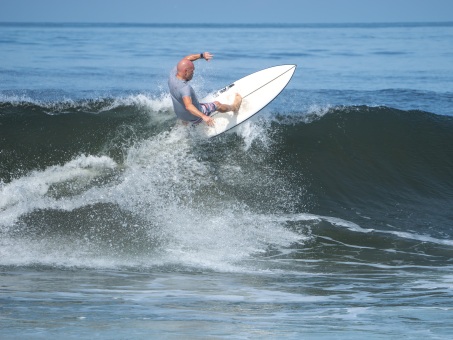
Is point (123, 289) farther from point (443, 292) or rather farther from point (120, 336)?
point (443, 292)

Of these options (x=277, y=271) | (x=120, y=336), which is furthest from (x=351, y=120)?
(x=120, y=336)

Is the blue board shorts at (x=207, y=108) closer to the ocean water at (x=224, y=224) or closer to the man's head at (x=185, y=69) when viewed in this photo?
the ocean water at (x=224, y=224)

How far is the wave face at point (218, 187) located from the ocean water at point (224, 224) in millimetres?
35

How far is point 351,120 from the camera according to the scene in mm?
13430

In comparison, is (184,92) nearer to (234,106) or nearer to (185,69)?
(185,69)

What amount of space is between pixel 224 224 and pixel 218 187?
59.5 inches

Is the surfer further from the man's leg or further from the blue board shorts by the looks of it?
the man's leg

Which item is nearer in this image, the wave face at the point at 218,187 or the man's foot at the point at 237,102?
the wave face at the point at 218,187

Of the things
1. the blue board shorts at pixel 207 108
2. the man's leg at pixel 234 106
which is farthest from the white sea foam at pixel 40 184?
the man's leg at pixel 234 106

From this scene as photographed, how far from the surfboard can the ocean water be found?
42 centimetres

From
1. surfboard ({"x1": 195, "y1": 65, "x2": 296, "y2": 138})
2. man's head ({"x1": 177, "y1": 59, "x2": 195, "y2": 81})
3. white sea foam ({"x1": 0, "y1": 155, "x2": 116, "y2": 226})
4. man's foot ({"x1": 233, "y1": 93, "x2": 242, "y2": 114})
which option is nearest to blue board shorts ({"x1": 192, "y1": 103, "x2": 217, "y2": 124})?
surfboard ({"x1": 195, "y1": 65, "x2": 296, "y2": 138})

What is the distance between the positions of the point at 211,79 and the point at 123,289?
16953 mm

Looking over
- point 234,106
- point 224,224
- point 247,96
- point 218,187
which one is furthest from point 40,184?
point 247,96

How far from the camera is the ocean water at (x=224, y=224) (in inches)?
219
